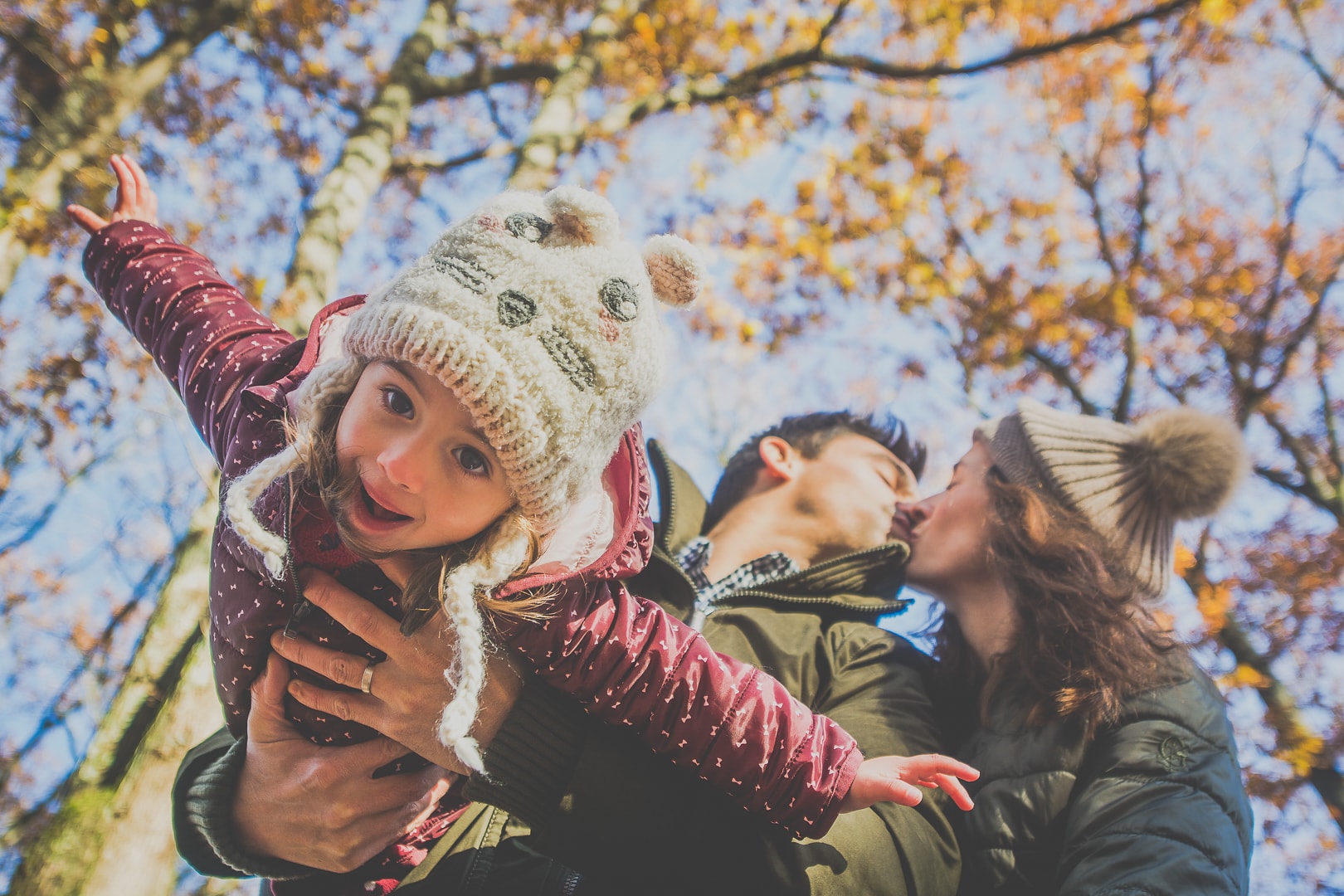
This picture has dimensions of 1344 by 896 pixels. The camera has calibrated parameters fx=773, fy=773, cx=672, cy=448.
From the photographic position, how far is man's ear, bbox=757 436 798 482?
138 inches

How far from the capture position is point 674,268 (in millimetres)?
1740

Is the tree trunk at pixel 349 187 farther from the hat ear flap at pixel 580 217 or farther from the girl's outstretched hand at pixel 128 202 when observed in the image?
the hat ear flap at pixel 580 217

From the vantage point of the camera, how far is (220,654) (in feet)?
6.12

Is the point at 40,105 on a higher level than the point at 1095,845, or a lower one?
higher

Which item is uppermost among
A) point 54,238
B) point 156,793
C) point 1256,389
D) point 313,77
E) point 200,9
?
point 1256,389

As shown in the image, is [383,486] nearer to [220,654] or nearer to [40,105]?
[220,654]

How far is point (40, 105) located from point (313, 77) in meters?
1.89

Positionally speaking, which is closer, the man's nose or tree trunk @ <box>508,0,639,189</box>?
the man's nose

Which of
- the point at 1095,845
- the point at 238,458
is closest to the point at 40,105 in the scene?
the point at 238,458

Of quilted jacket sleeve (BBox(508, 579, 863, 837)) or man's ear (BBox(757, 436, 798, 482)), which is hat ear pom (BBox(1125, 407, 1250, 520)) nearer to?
man's ear (BBox(757, 436, 798, 482))

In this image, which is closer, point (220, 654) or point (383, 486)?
point (383, 486)

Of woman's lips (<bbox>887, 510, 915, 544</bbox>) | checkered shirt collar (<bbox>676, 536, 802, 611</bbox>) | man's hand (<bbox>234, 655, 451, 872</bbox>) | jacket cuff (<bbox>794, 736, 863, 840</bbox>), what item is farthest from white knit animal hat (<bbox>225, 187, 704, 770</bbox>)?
woman's lips (<bbox>887, 510, 915, 544</bbox>)

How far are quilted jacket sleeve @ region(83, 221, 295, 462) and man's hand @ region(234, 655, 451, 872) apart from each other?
0.70 m

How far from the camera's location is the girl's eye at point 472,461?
154cm
